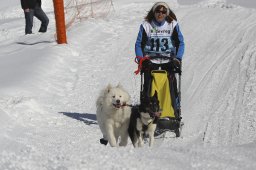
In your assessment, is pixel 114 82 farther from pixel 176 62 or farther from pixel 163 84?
pixel 176 62

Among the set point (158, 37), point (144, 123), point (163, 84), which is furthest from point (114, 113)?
point (158, 37)

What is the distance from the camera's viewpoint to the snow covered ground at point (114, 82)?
5.04m

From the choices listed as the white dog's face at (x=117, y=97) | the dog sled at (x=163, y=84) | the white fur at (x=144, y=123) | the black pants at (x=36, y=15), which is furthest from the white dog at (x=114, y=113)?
the black pants at (x=36, y=15)

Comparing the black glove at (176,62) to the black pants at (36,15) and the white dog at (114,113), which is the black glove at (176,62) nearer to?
the white dog at (114,113)

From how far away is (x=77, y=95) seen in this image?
9469mm

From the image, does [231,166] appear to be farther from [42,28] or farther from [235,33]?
[42,28]

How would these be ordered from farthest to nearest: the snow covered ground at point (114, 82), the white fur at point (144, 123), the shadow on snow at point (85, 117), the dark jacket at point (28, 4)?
the dark jacket at point (28, 4), the shadow on snow at point (85, 117), the white fur at point (144, 123), the snow covered ground at point (114, 82)

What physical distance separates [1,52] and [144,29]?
7.15m

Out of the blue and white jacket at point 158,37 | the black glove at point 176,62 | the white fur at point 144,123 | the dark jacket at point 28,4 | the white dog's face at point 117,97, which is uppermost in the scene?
the blue and white jacket at point 158,37

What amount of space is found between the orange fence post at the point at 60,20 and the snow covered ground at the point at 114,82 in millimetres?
313

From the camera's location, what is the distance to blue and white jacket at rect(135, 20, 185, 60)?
705 centimetres

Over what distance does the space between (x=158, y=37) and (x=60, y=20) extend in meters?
5.94

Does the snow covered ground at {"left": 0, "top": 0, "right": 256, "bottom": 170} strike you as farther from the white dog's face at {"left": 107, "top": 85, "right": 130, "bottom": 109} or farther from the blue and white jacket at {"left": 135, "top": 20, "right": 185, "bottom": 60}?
the blue and white jacket at {"left": 135, "top": 20, "right": 185, "bottom": 60}

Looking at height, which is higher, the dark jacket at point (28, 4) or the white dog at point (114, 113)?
the white dog at point (114, 113)
